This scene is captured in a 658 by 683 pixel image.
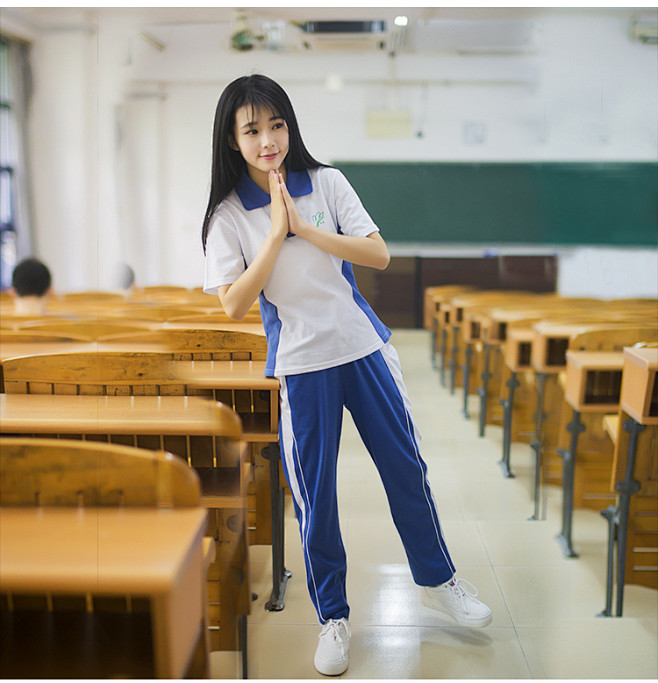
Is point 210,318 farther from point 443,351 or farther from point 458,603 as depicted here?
point 458,603

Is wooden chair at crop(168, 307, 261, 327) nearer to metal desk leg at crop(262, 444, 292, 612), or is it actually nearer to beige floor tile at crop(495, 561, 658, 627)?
metal desk leg at crop(262, 444, 292, 612)

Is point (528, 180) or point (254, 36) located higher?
point (254, 36)

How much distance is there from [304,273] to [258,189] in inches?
7.2

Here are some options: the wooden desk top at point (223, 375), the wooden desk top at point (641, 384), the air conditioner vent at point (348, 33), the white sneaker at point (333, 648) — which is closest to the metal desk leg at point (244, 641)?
the white sneaker at point (333, 648)

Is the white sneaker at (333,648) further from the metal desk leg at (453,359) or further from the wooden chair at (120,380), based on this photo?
the metal desk leg at (453,359)

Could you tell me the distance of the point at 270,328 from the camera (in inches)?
47.9

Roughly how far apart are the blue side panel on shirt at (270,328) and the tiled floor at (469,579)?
23 centimetres

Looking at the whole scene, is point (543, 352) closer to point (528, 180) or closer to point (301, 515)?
point (528, 180)

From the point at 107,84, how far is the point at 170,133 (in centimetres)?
17

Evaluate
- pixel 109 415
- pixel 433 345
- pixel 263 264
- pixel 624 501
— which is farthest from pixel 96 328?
pixel 624 501

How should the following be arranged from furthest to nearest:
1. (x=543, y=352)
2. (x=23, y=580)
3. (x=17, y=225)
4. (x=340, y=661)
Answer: (x=543, y=352) → (x=340, y=661) → (x=17, y=225) → (x=23, y=580)

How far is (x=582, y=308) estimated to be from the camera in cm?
134

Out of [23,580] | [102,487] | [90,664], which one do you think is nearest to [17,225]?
[102,487]

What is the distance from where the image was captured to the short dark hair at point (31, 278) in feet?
3.79
